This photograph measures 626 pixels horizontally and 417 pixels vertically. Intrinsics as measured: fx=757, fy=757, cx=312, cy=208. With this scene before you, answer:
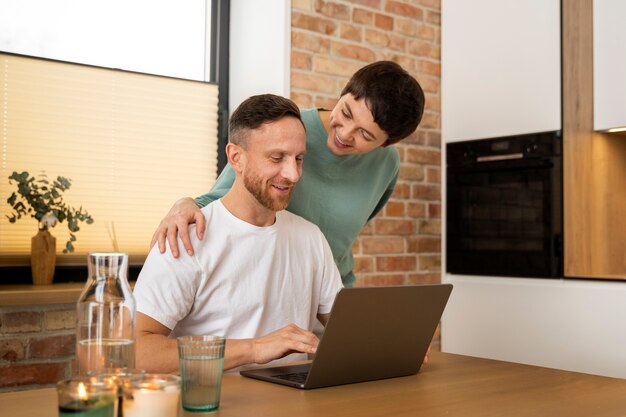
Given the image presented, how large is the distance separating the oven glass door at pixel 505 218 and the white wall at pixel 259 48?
0.92m

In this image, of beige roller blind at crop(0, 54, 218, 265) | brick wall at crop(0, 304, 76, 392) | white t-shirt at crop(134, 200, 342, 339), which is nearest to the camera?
white t-shirt at crop(134, 200, 342, 339)

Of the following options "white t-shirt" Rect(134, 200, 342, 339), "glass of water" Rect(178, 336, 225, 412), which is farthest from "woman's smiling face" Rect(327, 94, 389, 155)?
"glass of water" Rect(178, 336, 225, 412)

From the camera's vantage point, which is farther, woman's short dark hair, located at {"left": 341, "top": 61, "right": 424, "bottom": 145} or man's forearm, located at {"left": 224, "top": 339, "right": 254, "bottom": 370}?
woman's short dark hair, located at {"left": 341, "top": 61, "right": 424, "bottom": 145}

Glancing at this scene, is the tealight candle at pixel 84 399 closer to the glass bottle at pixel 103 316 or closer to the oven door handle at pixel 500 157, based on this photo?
the glass bottle at pixel 103 316

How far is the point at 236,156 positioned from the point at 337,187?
497 millimetres

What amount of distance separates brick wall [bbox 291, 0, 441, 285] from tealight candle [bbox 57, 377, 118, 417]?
2297mm

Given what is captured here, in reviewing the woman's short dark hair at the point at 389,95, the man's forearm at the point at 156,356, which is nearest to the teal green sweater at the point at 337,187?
the woman's short dark hair at the point at 389,95

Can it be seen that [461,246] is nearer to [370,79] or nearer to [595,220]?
[595,220]

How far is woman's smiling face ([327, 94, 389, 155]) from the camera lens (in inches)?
78.9

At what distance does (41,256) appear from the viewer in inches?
106

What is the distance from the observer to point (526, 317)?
3109 mm

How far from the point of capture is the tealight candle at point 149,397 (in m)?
0.96

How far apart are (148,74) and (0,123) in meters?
0.62

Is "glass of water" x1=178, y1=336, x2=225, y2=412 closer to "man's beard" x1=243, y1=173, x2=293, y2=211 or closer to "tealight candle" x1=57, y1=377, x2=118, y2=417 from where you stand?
"tealight candle" x1=57, y1=377, x2=118, y2=417
